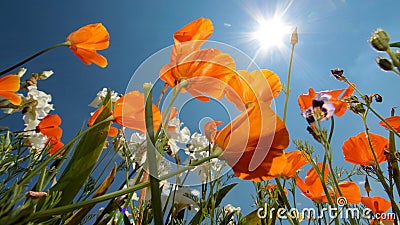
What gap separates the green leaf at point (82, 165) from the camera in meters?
0.64

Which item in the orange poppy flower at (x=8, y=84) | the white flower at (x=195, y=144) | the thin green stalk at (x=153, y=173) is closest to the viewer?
the thin green stalk at (x=153, y=173)

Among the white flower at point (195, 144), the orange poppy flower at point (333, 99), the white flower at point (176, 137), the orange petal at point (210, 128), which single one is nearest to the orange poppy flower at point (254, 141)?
the orange petal at point (210, 128)

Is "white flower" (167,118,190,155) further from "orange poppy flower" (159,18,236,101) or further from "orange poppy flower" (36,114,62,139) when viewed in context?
"orange poppy flower" (159,18,236,101)

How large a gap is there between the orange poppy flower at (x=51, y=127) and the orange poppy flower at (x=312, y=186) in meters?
0.56

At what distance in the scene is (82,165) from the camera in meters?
0.67

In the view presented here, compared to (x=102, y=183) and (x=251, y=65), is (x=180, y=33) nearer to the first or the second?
(x=251, y=65)

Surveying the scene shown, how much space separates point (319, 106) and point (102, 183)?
1.73 feet

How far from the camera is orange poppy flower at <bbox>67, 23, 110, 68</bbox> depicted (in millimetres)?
664

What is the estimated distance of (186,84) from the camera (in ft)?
1.51

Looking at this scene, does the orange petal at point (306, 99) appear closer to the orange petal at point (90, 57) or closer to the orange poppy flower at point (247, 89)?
the orange poppy flower at point (247, 89)

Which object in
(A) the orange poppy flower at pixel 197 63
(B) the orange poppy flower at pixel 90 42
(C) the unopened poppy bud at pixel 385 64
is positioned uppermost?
(B) the orange poppy flower at pixel 90 42

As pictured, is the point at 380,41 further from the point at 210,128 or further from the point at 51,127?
the point at 51,127

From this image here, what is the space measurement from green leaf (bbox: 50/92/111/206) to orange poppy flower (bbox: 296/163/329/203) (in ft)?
1.48

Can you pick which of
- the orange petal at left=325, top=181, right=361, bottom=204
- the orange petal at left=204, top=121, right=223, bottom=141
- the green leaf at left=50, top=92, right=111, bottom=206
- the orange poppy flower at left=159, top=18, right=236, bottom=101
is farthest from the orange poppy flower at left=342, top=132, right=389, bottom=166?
the green leaf at left=50, top=92, right=111, bottom=206
